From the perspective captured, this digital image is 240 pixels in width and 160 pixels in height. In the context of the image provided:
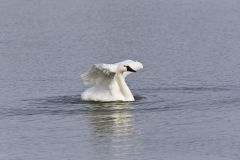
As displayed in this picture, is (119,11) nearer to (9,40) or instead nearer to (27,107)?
(9,40)

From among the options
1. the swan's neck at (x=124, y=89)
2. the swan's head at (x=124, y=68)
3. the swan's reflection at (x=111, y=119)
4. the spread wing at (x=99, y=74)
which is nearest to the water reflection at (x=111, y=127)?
the swan's reflection at (x=111, y=119)

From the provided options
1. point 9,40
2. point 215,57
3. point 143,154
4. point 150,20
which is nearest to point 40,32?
point 9,40

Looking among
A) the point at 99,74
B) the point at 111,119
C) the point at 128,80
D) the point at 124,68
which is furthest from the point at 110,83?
the point at 128,80

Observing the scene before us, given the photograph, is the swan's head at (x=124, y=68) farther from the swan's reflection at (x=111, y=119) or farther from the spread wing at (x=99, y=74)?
the swan's reflection at (x=111, y=119)

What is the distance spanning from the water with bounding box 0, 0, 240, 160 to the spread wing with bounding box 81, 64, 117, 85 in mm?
541

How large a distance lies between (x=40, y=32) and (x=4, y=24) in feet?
8.09

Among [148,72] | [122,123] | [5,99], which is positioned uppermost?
[148,72]

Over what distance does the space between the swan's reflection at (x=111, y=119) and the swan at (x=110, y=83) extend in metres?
0.24

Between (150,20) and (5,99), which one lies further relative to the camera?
(150,20)

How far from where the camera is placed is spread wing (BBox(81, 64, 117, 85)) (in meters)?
21.7

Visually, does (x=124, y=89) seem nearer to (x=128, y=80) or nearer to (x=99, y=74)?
(x=99, y=74)

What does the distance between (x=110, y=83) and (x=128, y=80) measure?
2.71 meters

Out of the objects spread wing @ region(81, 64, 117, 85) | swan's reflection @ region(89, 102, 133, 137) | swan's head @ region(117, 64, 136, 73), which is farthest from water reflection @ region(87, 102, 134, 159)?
swan's head @ region(117, 64, 136, 73)

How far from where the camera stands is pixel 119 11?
132ft
